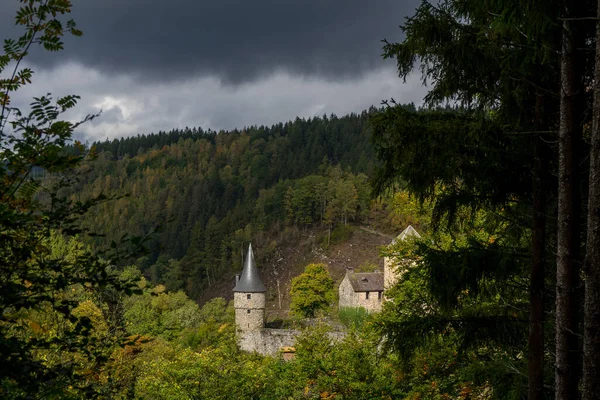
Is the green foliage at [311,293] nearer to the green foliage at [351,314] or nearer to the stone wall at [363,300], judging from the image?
→ the stone wall at [363,300]

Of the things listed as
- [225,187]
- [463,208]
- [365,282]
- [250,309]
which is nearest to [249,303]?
[250,309]

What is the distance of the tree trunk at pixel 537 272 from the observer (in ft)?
18.2

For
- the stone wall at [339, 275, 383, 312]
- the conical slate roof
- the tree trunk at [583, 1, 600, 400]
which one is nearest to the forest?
the tree trunk at [583, 1, 600, 400]

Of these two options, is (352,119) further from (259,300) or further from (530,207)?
(530,207)

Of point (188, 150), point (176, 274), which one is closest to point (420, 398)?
point (176, 274)

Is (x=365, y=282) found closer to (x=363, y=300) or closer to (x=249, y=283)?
(x=363, y=300)

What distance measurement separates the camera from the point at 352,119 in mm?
147000

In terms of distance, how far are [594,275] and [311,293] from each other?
44.8 meters

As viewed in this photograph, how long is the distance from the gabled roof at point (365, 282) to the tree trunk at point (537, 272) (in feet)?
135

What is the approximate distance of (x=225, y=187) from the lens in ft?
414

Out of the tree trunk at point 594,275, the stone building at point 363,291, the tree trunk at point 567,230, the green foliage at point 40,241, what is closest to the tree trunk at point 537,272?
the tree trunk at point 567,230

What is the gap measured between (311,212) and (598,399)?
82.6m

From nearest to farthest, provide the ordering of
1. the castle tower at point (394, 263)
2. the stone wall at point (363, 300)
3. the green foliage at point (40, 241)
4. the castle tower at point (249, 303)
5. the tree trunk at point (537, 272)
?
the green foliage at point (40, 241)
the tree trunk at point (537, 272)
the castle tower at point (394, 263)
the castle tower at point (249, 303)
the stone wall at point (363, 300)

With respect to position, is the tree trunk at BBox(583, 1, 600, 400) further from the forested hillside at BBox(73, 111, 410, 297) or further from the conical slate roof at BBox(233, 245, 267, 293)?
the forested hillside at BBox(73, 111, 410, 297)
